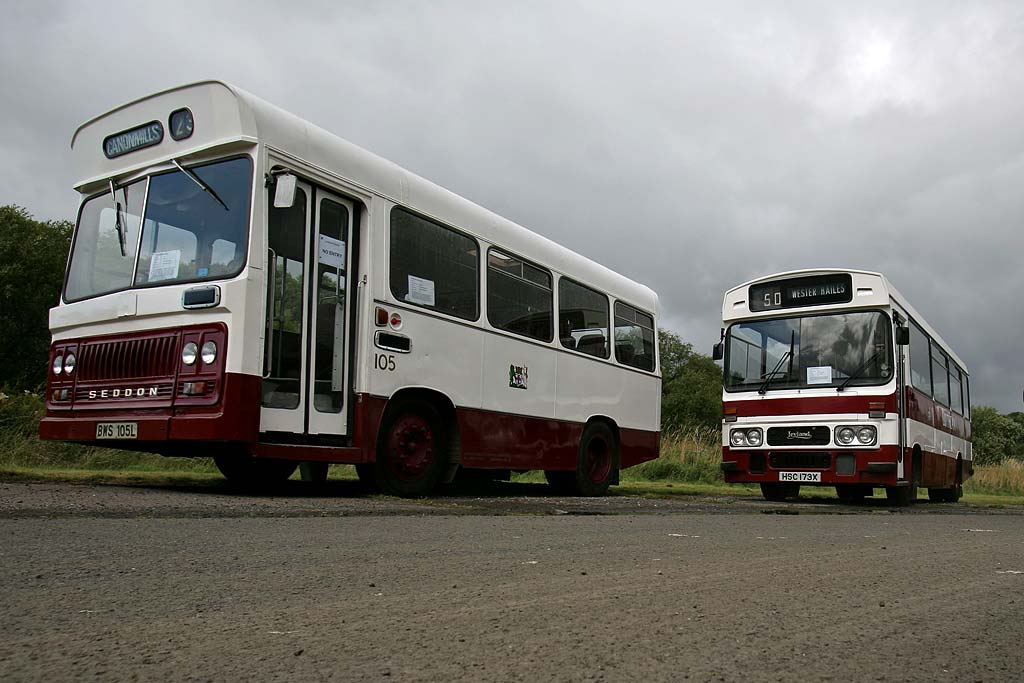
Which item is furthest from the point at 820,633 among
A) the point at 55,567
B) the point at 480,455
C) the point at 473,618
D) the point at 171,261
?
the point at 480,455

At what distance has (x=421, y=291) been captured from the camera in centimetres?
972

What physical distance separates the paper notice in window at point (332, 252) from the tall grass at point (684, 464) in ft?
42.8

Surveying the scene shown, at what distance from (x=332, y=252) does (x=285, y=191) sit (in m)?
0.99

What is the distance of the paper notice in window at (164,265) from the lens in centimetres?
825

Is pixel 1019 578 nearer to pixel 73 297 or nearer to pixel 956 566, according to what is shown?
pixel 956 566

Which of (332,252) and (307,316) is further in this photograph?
(332,252)

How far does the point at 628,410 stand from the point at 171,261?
7.50m

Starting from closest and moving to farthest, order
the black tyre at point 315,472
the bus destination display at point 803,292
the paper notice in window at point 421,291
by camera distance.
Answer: the paper notice in window at point 421,291
the black tyre at point 315,472
the bus destination display at point 803,292

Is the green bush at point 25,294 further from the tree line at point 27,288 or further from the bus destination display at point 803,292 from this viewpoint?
the bus destination display at point 803,292

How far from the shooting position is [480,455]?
10406 mm

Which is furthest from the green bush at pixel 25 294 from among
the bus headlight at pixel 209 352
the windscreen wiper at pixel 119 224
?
the bus headlight at pixel 209 352

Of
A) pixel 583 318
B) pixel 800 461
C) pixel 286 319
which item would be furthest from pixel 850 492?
pixel 286 319

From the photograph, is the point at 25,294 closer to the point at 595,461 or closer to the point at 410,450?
the point at 595,461

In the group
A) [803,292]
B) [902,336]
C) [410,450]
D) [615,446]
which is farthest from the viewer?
[803,292]
